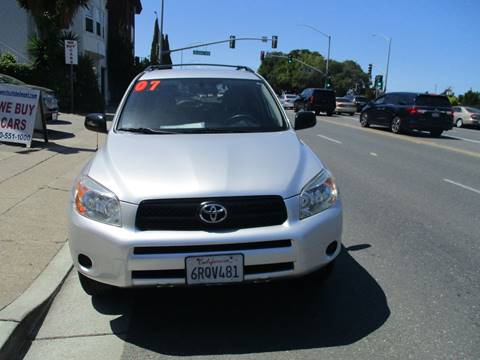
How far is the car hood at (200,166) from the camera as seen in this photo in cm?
331

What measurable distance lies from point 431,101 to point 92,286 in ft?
62.0

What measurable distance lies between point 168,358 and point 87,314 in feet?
2.94

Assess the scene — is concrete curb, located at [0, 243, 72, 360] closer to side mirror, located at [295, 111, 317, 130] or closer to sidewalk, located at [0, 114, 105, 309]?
sidewalk, located at [0, 114, 105, 309]

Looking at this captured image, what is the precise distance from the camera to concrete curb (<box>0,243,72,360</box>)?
320 centimetres

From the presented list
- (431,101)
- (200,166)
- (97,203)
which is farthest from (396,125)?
(97,203)

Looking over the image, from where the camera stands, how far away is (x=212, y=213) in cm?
324

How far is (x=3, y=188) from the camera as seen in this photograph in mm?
7031

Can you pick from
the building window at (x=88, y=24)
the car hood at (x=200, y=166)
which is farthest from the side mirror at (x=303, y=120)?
the building window at (x=88, y=24)

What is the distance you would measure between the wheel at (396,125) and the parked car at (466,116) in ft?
43.2

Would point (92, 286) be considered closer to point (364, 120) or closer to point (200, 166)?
point (200, 166)

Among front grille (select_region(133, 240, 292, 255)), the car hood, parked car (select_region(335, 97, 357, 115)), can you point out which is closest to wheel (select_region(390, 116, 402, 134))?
the car hood

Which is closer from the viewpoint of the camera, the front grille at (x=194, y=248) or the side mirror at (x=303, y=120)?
the front grille at (x=194, y=248)

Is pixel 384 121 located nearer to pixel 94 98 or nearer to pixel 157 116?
pixel 94 98

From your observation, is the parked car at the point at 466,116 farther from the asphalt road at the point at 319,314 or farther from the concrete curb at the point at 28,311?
the concrete curb at the point at 28,311
